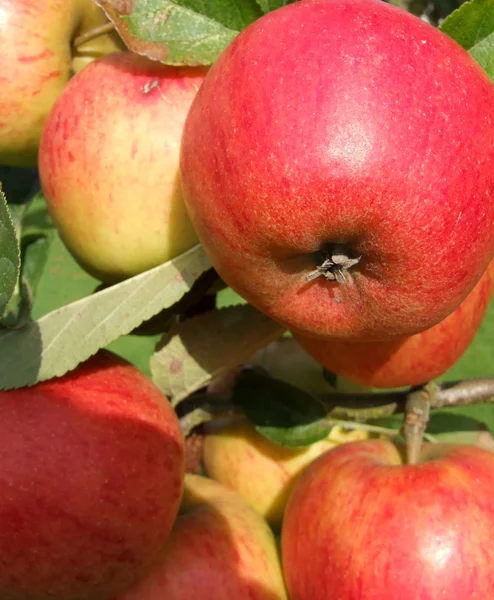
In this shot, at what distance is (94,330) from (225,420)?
17.6 inches

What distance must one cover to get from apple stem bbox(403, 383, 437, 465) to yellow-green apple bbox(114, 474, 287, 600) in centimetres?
24

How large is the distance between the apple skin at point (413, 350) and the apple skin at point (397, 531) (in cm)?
11

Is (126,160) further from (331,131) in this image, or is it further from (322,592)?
(322,592)

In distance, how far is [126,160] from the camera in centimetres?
80

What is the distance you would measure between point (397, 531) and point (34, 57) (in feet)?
2.30

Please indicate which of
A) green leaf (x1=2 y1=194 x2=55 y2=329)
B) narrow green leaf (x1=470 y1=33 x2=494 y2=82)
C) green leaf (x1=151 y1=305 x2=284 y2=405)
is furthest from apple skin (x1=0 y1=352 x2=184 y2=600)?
narrow green leaf (x1=470 y1=33 x2=494 y2=82)

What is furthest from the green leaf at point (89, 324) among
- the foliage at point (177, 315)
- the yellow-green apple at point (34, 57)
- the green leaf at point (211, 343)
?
the yellow-green apple at point (34, 57)

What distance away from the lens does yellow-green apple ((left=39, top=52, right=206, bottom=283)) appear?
80 centimetres

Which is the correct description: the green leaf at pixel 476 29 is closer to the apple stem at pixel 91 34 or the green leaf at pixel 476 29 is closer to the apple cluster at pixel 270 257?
the apple cluster at pixel 270 257

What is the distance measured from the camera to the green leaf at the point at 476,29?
28.6 inches

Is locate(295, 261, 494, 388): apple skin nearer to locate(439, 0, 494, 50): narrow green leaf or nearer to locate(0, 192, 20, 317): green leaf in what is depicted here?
locate(439, 0, 494, 50): narrow green leaf

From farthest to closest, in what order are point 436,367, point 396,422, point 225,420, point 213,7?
point 396,422 < point 225,420 < point 436,367 < point 213,7

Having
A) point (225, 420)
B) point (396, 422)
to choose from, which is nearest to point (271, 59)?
point (225, 420)

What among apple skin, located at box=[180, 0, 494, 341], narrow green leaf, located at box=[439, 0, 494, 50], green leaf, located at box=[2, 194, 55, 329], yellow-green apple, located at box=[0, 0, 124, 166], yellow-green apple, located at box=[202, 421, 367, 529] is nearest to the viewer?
apple skin, located at box=[180, 0, 494, 341]
